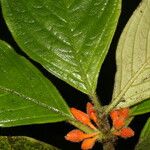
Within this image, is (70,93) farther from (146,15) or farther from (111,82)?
(146,15)

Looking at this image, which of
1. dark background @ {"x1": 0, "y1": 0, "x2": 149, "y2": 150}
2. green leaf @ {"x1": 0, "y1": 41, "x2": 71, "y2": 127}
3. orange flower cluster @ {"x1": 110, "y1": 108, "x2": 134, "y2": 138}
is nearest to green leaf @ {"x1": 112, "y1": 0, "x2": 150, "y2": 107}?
orange flower cluster @ {"x1": 110, "y1": 108, "x2": 134, "y2": 138}

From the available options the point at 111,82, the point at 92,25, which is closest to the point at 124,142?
the point at 111,82

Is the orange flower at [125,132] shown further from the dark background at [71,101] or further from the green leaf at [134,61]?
the dark background at [71,101]

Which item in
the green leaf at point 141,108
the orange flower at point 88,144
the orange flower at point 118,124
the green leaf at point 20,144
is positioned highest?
the green leaf at point 141,108

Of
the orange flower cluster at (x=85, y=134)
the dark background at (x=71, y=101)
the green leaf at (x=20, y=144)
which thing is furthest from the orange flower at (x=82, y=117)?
the dark background at (x=71, y=101)

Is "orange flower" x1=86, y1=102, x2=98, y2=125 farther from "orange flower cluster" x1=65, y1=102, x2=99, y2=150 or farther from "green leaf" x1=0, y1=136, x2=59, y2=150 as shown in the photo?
"green leaf" x1=0, y1=136, x2=59, y2=150

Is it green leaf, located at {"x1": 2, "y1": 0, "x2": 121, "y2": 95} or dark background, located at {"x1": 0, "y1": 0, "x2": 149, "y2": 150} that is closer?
green leaf, located at {"x1": 2, "y1": 0, "x2": 121, "y2": 95}

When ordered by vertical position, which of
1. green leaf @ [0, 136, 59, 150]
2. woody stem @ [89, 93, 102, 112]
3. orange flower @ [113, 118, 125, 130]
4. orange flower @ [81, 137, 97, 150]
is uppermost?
woody stem @ [89, 93, 102, 112]
